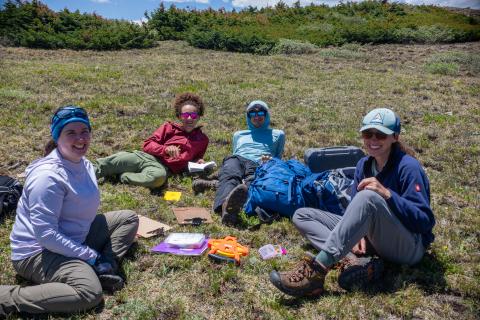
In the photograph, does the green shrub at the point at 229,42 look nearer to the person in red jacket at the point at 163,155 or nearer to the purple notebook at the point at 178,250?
the person in red jacket at the point at 163,155

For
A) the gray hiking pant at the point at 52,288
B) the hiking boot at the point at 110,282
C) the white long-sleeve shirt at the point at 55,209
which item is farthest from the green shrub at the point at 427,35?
the gray hiking pant at the point at 52,288

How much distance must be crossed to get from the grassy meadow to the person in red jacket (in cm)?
24

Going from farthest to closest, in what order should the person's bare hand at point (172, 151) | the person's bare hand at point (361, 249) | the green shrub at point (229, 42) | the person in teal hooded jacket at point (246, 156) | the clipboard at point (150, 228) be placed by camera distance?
the green shrub at point (229, 42) → the person's bare hand at point (172, 151) → the person in teal hooded jacket at point (246, 156) → the clipboard at point (150, 228) → the person's bare hand at point (361, 249)

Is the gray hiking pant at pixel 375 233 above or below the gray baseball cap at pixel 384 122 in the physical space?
below

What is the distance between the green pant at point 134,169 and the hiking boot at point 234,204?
4.95 feet

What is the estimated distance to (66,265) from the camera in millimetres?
3629

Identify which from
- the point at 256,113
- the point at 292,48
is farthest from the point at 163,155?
the point at 292,48

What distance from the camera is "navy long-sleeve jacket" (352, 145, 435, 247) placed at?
3.62m

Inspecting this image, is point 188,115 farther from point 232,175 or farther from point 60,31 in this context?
point 60,31

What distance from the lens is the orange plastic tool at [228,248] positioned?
450 centimetres

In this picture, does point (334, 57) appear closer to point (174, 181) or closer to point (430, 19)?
point (430, 19)

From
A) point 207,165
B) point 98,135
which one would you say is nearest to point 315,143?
point 207,165

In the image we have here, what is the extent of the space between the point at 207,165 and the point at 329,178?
86.3 inches

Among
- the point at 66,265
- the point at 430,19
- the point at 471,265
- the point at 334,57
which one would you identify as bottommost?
the point at 471,265
